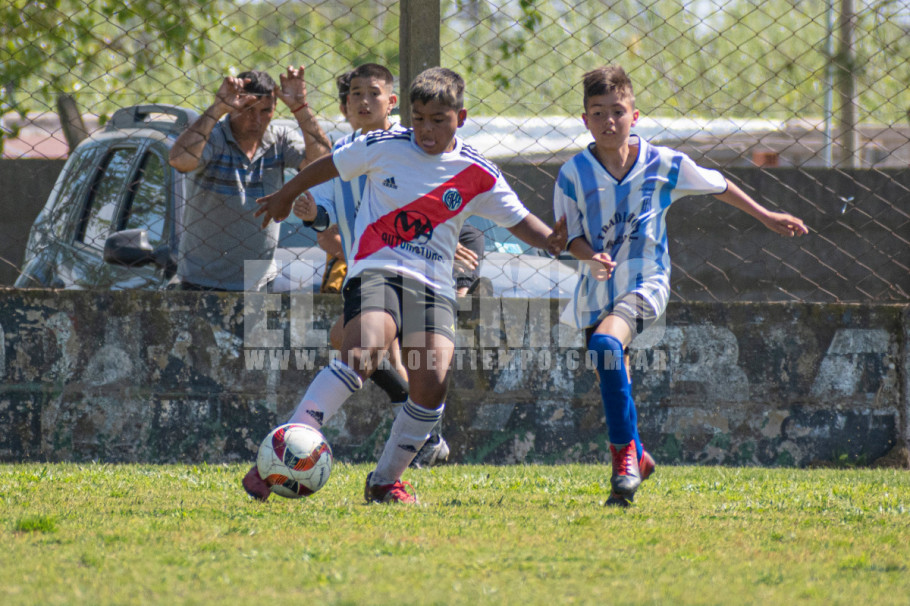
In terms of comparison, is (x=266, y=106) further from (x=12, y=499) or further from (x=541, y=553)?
(x=541, y=553)

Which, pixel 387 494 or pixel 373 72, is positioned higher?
pixel 373 72

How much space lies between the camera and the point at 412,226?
13.3ft

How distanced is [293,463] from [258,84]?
267 centimetres

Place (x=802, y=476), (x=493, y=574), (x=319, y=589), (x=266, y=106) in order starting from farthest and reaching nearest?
(x=266, y=106)
(x=802, y=476)
(x=493, y=574)
(x=319, y=589)

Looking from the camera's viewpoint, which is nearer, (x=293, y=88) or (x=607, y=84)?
(x=607, y=84)

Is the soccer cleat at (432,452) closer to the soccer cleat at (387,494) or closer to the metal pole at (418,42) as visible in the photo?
the soccer cleat at (387,494)

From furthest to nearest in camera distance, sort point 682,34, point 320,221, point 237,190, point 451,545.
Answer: point 682,34 → point 237,190 → point 320,221 → point 451,545

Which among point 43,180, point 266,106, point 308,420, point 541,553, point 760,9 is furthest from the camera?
point 43,180

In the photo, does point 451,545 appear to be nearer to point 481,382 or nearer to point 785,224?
point 785,224

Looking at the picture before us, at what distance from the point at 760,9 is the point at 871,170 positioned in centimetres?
144

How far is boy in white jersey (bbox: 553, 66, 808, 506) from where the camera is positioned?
4.20m

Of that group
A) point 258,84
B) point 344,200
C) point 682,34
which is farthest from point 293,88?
point 682,34

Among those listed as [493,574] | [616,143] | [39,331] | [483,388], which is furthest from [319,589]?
[39,331]

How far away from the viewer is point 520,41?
6617mm
